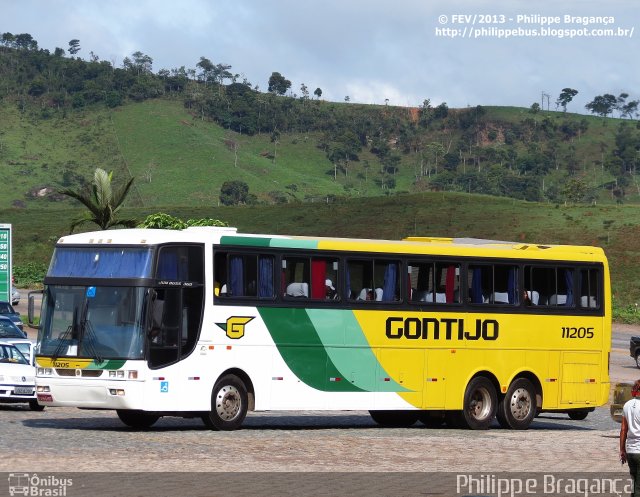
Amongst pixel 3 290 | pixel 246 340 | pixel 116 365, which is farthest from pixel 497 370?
pixel 3 290

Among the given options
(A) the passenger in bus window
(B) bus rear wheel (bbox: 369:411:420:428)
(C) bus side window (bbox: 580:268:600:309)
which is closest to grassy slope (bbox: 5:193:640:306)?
(C) bus side window (bbox: 580:268:600:309)

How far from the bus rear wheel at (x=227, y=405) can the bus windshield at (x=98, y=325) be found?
A: 1.74 meters

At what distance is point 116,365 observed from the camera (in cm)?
2198

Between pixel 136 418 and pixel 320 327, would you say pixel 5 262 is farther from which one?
pixel 320 327

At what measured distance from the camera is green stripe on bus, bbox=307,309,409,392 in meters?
24.4

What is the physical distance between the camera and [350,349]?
2472 cm

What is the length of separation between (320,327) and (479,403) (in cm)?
437

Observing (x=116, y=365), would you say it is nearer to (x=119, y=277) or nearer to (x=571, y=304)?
(x=119, y=277)

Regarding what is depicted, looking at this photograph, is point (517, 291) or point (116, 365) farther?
point (517, 291)

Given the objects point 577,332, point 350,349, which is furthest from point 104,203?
point 350,349

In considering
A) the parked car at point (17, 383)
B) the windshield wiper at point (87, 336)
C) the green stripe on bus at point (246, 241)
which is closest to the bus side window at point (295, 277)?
the green stripe on bus at point (246, 241)

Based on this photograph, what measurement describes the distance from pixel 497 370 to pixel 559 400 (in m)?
1.76

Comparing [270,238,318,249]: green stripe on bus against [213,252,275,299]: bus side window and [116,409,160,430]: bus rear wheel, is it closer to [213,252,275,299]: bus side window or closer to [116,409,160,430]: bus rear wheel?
[213,252,275,299]: bus side window

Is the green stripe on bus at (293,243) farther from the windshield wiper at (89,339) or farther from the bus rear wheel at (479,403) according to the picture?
the bus rear wheel at (479,403)
